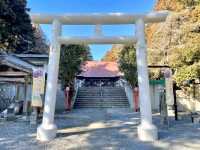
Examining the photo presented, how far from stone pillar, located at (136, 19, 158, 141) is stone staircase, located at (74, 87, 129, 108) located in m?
9.06

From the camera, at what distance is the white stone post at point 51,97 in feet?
21.1

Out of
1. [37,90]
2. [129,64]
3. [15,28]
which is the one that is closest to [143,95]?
[37,90]

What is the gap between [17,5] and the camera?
2150cm

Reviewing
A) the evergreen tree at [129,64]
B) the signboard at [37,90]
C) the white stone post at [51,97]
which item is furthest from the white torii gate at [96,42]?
the evergreen tree at [129,64]

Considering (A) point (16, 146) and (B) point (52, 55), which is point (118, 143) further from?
(B) point (52, 55)

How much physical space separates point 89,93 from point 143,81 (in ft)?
39.2

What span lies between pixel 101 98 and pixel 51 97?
10.6 metres

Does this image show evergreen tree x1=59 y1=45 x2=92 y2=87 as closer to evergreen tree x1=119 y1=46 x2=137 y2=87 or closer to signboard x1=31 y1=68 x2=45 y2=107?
evergreen tree x1=119 y1=46 x2=137 y2=87

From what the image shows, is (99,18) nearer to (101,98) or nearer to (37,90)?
(37,90)

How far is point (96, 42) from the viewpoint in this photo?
23.6 ft

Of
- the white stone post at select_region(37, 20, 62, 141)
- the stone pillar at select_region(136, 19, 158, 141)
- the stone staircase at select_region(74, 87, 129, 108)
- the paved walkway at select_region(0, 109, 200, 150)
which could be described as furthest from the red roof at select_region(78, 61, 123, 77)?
the stone pillar at select_region(136, 19, 158, 141)

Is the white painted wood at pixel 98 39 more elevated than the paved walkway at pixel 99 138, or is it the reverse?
the white painted wood at pixel 98 39

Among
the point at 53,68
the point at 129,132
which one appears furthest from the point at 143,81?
the point at 53,68

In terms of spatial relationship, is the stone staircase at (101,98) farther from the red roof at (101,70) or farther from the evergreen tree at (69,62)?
the red roof at (101,70)
